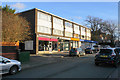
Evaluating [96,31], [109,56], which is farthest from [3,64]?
[96,31]

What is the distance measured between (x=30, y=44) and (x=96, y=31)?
41735 mm

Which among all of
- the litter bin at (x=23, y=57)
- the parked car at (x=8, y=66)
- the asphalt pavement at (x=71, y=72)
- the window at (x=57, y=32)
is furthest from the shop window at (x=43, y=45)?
the parked car at (x=8, y=66)

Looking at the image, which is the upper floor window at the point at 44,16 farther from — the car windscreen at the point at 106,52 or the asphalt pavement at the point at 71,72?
the car windscreen at the point at 106,52

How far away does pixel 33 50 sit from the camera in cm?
2172

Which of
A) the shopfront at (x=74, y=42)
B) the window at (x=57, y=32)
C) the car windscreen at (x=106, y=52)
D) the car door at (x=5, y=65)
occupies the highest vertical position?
the window at (x=57, y=32)

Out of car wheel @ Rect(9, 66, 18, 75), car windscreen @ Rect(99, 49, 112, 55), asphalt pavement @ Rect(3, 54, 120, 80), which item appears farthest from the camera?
car windscreen @ Rect(99, 49, 112, 55)

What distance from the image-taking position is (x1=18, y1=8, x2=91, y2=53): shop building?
2209 cm

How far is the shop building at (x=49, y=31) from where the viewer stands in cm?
2209

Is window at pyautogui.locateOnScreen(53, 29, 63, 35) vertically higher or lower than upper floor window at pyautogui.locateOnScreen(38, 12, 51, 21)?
lower

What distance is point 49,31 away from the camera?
82.9 ft

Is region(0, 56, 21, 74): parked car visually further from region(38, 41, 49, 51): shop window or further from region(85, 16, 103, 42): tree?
region(85, 16, 103, 42): tree

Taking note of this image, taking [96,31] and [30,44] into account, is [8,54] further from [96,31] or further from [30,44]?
[96,31]

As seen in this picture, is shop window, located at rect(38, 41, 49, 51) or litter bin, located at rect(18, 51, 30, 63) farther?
shop window, located at rect(38, 41, 49, 51)

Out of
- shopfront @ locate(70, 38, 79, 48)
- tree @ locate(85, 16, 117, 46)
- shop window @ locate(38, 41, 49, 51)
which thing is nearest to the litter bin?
shop window @ locate(38, 41, 49, 51)
